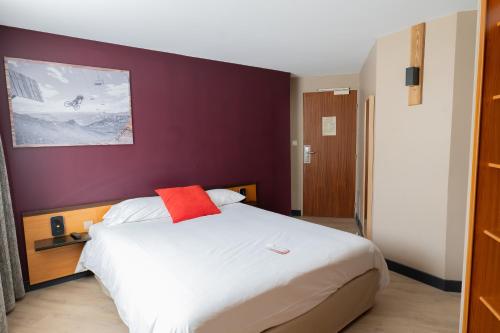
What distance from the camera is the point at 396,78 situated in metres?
2.92

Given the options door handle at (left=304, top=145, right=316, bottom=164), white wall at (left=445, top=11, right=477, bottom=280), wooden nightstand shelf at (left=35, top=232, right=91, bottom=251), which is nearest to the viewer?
white wall at (left=445, top=11, right=477, bottom=280)

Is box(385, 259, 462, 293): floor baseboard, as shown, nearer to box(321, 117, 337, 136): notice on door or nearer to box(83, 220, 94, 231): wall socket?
box(321, 117, 337, 136): notice on door

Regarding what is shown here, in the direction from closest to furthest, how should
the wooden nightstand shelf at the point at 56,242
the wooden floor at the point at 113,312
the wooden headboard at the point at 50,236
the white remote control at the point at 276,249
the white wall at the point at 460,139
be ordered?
the white remote control at the point at 276,249, the wooden floor at the point at 113,312, the white wall at the point at 460,139, the wooden nightstand shelf at the point at 56,242, the wooden headboard at the point at 50,236

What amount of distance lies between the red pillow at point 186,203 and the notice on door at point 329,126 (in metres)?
2.51

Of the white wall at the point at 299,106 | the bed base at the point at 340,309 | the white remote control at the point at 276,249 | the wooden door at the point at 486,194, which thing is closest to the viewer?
the wooden door at the point at 486,194

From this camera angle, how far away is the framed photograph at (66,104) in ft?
8.71

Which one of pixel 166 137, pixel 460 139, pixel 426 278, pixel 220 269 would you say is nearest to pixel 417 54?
pixel 460 139

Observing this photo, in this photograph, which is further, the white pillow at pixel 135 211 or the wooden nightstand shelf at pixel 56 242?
the white pillow at pixel 135 211

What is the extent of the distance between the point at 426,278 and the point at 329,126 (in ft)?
8.98

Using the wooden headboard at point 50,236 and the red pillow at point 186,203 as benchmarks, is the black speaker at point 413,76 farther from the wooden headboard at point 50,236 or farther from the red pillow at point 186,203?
the wooden headboard at point 50,236

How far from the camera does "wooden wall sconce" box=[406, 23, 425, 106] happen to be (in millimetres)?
2666

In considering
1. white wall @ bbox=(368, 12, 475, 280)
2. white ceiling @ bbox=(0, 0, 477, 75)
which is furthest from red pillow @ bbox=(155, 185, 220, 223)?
white wall @ bbox=(368, 12, 475, 280)

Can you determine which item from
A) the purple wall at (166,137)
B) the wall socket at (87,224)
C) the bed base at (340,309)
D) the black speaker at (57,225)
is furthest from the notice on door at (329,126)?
the black speaker at (57,225)

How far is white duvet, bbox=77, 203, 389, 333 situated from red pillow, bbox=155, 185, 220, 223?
0.63ft
